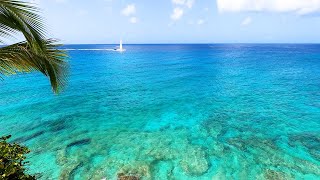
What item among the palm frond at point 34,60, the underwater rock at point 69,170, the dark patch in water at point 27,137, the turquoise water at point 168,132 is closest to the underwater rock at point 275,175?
the turquoise water at point 168,132

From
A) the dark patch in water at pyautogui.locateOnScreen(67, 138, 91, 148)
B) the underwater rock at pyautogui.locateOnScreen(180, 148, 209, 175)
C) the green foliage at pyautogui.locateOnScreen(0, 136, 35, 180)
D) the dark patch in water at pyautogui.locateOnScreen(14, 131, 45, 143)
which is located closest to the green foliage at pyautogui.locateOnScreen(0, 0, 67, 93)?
the green foliage at pyautogui.locateOnScreen(0, 136, 35, 180)

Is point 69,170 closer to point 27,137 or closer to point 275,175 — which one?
point 27,137

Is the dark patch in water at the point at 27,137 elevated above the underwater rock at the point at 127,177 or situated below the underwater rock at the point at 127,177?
below

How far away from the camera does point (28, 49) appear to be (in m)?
5.18

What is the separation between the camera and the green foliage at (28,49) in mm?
4219

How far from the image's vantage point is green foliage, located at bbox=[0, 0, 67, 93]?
422 centimetres

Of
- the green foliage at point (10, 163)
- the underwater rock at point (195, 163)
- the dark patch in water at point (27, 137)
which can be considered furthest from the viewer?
the dark patch in water at point (27, 137)

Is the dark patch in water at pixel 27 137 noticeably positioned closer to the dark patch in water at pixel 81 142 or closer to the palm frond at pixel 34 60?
the dark patch in water at pixel 81 142

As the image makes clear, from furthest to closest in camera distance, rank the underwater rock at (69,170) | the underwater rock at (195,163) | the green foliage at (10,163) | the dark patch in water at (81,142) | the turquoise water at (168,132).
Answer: the dark patch in water at (81,142)
the turquoise water at (168,132)
the underwater rock at (195,163)
the underwater rock at (69,170)
the green foliage at (10,163)

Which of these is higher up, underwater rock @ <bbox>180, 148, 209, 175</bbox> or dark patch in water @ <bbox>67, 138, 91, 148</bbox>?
underwater rock @ <bbox>180, 148, 209, 175</bbox>

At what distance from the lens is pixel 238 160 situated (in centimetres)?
1263

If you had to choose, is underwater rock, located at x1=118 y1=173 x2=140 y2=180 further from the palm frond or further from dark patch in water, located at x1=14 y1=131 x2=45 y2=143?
dark patch in water, located at x1=14 y1=131 x2=45 y2=143

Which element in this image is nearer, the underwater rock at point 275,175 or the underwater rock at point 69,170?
the underwater rock at point 275,175

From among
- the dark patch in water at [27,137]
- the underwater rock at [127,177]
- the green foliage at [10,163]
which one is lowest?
the dark patch in water at [27,137]
